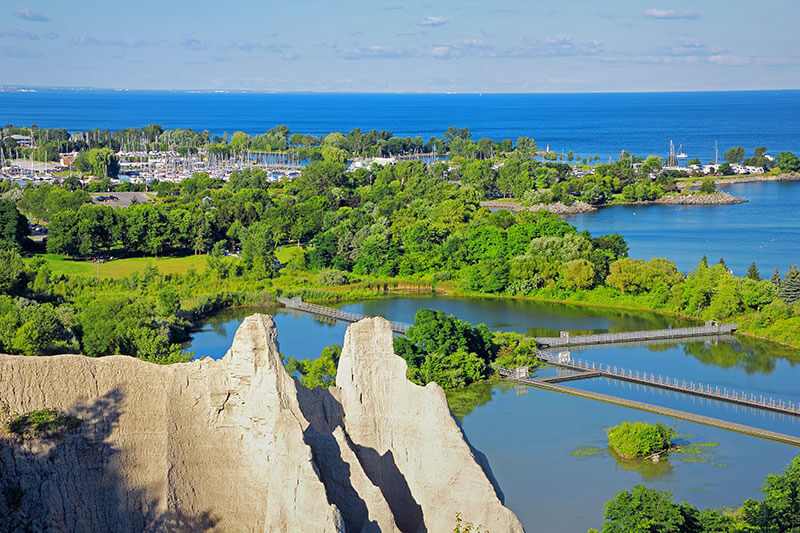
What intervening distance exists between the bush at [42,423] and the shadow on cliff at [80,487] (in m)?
0.11

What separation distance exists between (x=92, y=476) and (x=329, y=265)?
156 feet

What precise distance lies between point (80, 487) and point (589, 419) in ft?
79.9

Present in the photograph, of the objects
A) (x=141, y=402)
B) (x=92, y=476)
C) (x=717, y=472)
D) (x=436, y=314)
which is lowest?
(x=717, y=472)

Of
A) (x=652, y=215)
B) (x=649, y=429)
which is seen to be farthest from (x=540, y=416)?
(x=652, y=215)

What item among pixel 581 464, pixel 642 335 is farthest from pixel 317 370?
pixel 642 335

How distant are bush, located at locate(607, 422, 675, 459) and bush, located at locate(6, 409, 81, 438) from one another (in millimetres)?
21178

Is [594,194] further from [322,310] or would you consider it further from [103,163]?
[103,163]

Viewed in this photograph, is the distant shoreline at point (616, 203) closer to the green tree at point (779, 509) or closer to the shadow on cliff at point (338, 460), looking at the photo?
the green tree at point (779, 509)

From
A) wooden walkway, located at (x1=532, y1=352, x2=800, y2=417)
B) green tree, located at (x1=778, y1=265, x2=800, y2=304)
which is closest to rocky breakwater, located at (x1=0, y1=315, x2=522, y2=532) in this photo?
wooden walkway, located at (x1=532, y1=352, x2=800, y2=417)

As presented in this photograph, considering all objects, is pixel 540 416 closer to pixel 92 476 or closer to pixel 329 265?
pixel 92 476

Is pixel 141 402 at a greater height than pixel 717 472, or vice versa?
pixel 141 402

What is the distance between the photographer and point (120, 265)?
2434 inches

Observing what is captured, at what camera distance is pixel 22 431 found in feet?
49.2

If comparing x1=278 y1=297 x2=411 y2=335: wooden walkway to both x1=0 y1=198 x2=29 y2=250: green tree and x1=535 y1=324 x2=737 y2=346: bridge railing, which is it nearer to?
x1=535 y1=324 x2=737 y2=346: bridge railing
